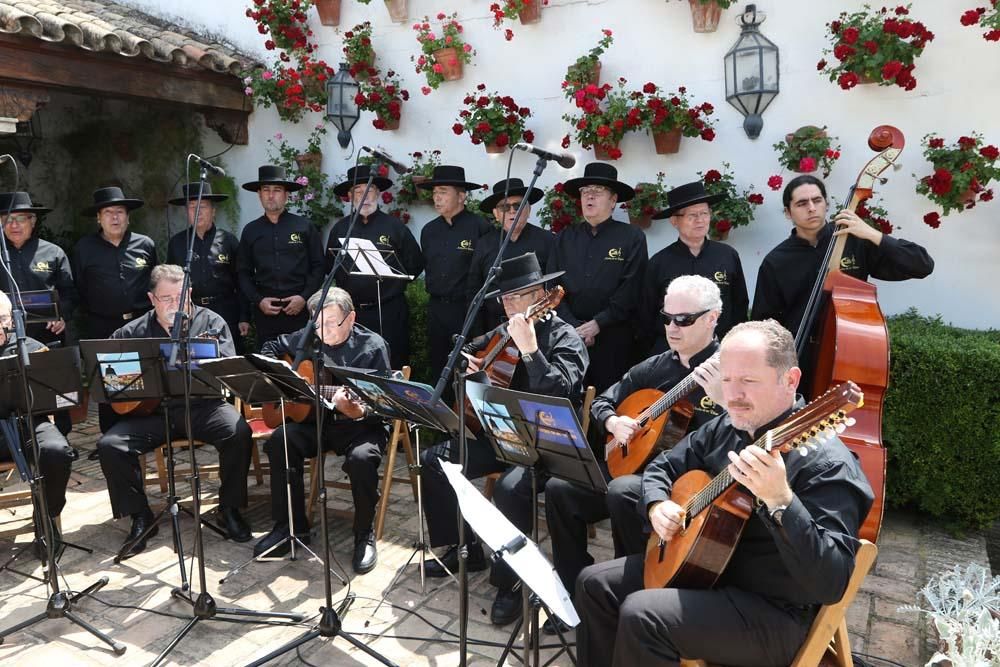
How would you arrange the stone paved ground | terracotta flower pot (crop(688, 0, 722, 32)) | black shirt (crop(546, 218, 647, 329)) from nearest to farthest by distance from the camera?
1. the stone paved ground
2. black shirt (crop(546, 218, 647, 329))
3. terracotta flower pot (crop(688, 0, 722, 32))

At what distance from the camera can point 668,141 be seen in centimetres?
598

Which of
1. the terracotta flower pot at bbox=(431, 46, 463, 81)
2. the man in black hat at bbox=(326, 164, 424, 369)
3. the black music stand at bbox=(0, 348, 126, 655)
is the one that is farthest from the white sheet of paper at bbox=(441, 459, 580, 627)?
the terracotta flower pot at bbox=(431, 46, 463, 81)

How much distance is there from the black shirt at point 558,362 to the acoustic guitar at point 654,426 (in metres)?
0.40

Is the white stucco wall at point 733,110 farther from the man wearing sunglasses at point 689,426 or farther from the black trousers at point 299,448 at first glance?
the black trousers at point 299,448

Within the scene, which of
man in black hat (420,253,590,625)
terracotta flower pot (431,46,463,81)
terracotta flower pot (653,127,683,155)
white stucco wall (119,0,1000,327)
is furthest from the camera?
terracotta flower pot (431,46,463,81)

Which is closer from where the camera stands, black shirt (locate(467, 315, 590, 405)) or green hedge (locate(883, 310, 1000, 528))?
black shirt (locate(467, 315, 590, 405))

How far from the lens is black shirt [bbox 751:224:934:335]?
420cm

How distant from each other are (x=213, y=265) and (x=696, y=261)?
440 cm

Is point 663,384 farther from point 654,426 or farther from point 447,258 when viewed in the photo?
point 447,258

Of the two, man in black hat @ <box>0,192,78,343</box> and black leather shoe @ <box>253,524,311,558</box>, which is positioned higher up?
man in black hat @ <box>0,192,78,343</box>

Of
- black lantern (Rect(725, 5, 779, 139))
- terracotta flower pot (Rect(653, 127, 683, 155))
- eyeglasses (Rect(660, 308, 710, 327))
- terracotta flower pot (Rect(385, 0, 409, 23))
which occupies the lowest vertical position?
eyeglasses (Rect(660, 308, 710, 327))

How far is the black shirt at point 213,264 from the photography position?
6723 mm

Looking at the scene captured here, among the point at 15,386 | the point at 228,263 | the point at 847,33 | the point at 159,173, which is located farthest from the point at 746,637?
the point at 159,173

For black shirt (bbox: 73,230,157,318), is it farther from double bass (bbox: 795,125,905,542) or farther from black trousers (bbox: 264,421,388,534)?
double bass (bbox: 795,125,905,542)
